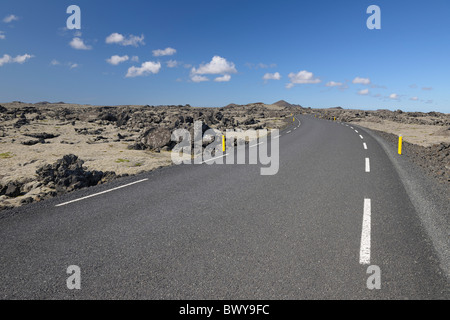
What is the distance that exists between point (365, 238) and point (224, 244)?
7.88ft

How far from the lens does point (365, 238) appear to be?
4.73 metres

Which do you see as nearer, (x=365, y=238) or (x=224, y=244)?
(x=224, y=244)

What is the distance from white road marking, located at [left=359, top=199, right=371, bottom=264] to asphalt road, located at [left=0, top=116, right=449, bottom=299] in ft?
0.06

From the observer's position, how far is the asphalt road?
3.48m

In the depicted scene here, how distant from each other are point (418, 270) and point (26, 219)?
7.15 meters

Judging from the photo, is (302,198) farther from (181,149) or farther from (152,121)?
(152,121)

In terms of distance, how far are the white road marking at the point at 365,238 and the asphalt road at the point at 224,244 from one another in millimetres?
18

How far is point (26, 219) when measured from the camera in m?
5.88

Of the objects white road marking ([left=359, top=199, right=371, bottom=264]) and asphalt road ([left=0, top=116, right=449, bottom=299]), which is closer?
asphalt road ([left=0, top=116, right=449, bottom=299])

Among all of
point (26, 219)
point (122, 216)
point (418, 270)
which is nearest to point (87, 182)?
point (26, 219)

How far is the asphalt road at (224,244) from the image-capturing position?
11.4 ft

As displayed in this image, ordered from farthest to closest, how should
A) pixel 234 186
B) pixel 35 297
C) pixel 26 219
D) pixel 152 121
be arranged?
pixel 152 121
pixel 234 186
pixel 26 219
pixel 35 297

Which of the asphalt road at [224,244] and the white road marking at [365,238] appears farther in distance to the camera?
the white road marking at [365,238]
